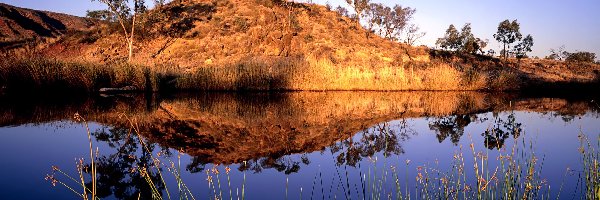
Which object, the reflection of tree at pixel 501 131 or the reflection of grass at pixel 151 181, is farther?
the reflection of tree at pixel 501 131

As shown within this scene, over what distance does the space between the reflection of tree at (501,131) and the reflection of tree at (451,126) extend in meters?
0.37

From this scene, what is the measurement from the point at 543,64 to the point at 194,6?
28.8m

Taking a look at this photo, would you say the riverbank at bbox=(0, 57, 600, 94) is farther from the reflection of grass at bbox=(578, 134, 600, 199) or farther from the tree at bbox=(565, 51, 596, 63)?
the tree at bbox=(565, 51, 596, 63)

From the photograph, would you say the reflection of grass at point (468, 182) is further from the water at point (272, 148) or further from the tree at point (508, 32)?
the tree at point (508, 32)

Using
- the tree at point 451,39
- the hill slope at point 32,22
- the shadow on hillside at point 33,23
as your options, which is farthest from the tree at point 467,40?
the shadow on hillside at point 33,23

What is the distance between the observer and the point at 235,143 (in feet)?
16.0

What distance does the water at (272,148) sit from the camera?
3105mm

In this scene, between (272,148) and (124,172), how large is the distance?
66.2 inches

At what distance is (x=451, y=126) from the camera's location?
6.82 m

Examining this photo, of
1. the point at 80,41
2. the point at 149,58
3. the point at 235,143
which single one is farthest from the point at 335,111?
the point at 80,41

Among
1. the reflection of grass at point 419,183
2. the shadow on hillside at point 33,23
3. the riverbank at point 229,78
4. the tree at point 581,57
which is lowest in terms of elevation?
the reflection of grass at point 419,183

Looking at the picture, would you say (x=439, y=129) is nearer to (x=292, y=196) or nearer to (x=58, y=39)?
(x=292, y=196)

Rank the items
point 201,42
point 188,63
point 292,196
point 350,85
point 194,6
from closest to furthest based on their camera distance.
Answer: point 292,196
point 350,85
point 188,63
point 201,42
point 194,6

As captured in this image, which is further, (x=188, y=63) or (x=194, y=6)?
(x=194, y=6)
